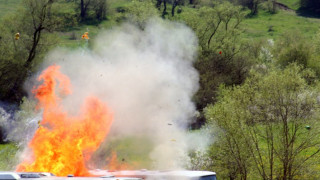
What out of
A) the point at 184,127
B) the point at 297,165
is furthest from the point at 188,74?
the point at 297,165

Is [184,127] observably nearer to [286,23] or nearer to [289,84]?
[289,84]

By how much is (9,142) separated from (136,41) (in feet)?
76.2

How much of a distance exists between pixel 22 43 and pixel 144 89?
123ft

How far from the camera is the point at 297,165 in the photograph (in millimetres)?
39375

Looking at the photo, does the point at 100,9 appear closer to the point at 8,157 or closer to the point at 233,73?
the point at 233,73

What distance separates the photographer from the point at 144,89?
1694 inches

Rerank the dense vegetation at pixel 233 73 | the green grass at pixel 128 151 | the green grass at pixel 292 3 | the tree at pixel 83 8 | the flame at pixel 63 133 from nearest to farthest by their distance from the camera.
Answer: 1. the flame at pixel 63 133
2. the dense vegetation at pixel 233 73
3. the green grass at pixel 128 151
4. the tree at pixel 83 8
5. the green grass at pixel 292 3

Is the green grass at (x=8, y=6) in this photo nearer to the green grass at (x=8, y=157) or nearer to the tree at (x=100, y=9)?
the tree at (x=100, y=9)

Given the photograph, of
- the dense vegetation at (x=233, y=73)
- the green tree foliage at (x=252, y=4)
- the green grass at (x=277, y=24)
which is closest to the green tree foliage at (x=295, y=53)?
the dense vegetation at (x=233, y=73)

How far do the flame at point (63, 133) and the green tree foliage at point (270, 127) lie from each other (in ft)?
39.4

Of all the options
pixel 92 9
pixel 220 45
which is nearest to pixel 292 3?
pixel 92 9

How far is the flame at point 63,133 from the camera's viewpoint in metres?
31.1

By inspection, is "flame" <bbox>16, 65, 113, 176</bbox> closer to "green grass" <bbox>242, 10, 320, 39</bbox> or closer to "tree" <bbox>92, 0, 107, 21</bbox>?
"tree" <bbox>92, 0, 107, 21</bbox>

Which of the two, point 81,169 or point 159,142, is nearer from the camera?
point 81,169
